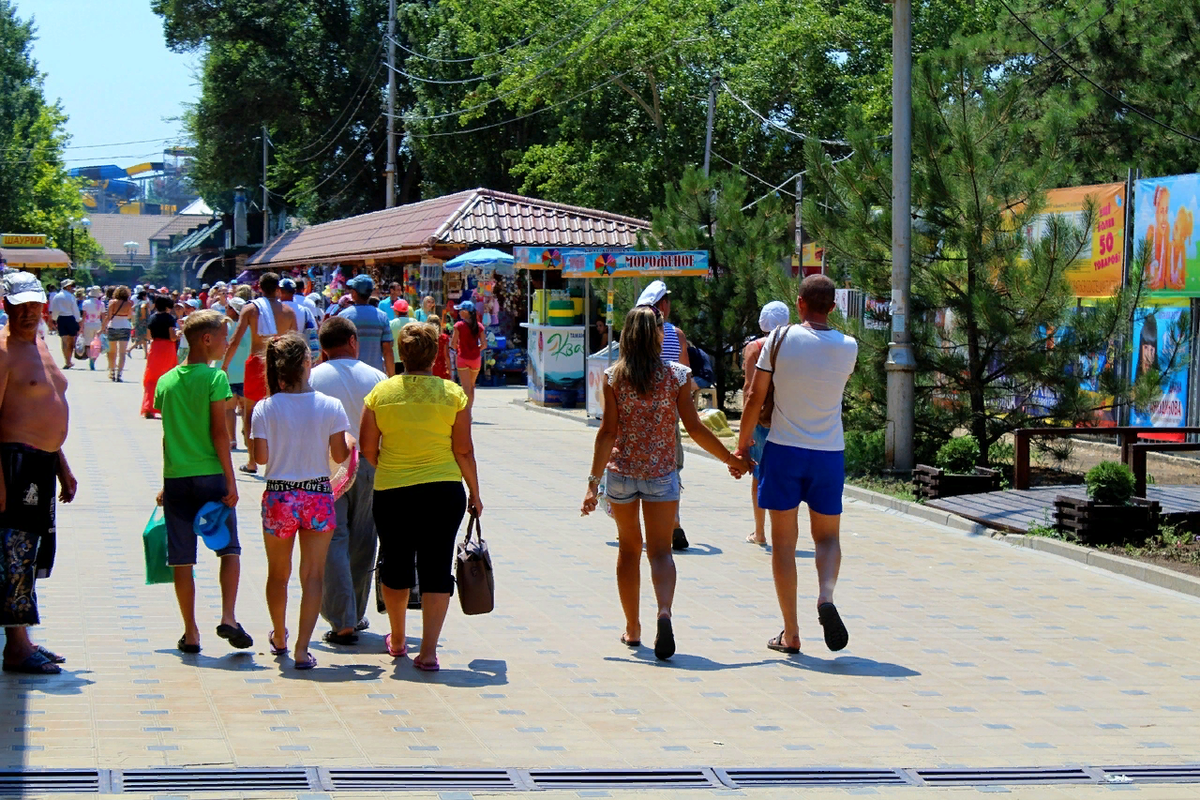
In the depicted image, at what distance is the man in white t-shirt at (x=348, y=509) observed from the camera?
7.30 m

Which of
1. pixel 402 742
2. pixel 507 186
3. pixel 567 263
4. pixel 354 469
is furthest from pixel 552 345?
pixel 507 186

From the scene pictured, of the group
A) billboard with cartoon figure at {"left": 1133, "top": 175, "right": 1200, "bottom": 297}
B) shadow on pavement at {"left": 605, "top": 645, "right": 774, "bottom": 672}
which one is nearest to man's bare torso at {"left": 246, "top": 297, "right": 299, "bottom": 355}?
shadow on pavement at {"left": 605, "top": 645, "right": 774, "bottom": 672}

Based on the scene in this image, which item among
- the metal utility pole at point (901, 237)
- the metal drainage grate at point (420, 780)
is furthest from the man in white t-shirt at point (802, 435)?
the metal utility pole at point (901, 237)

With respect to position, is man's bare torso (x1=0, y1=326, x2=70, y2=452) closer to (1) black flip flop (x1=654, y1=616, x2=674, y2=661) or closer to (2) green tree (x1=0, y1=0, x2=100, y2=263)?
(1) black flip flop (x1=654, y1=616, x2=674, y2=661)

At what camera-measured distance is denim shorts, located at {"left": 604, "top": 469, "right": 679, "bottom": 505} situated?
23.5 feet

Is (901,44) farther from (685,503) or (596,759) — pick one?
(596,759)

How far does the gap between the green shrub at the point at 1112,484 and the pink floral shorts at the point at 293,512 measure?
6523 mm

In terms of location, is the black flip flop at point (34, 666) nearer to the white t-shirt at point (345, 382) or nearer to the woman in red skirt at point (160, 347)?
the white t-shirt at point (345, 382)

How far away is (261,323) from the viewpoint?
1376cm

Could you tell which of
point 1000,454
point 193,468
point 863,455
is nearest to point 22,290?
point 193,468

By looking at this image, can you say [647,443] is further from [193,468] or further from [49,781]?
[49,781]

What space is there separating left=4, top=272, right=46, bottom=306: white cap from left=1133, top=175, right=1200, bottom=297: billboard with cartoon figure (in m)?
12.9

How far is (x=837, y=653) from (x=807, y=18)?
116ft

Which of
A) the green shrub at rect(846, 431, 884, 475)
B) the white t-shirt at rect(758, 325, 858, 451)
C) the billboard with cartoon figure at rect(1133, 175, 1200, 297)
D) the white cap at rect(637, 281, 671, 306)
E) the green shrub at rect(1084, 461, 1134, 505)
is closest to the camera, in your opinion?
the white t-shirt at rect(758, 325, 858, 451)
